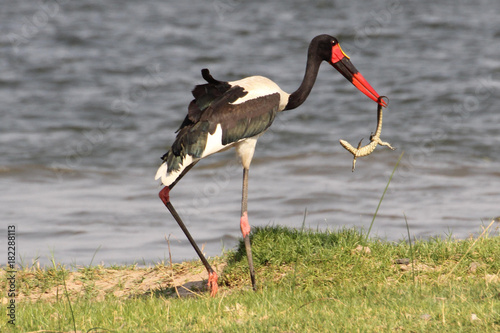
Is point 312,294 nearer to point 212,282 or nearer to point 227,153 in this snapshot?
point 212,282

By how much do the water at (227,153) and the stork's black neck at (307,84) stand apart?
1951 mm

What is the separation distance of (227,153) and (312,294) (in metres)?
8.64

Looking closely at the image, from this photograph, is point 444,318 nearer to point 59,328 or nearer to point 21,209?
point 59,328

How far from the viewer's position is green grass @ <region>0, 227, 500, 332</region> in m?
4.78

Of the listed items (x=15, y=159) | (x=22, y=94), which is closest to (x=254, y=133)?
(x=15, y=159)

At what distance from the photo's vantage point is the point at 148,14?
26.5 meters

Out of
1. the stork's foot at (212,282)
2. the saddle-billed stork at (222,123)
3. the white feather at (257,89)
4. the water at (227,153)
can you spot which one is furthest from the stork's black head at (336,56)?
the stork's foot at (212,282)

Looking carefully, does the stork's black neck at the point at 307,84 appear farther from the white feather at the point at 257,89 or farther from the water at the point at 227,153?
the water at the point at 227,153

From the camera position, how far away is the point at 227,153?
14.2 metres

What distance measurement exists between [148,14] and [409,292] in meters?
22.5

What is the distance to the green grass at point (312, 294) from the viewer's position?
15.7ft

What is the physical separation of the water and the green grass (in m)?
1.52

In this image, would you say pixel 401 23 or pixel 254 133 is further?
pixel 401 23

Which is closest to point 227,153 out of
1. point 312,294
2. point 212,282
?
point 212,282
